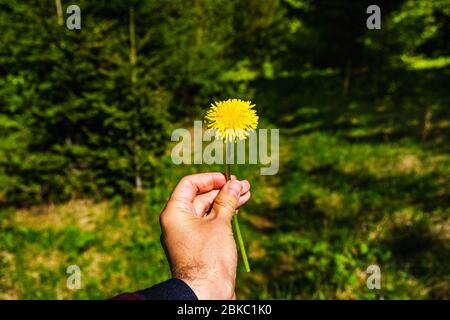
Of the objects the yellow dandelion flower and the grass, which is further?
the grass

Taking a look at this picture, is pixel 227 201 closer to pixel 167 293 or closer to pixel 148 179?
pixel 167 293

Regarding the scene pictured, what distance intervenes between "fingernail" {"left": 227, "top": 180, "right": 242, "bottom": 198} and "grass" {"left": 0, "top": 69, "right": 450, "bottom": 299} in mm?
4038

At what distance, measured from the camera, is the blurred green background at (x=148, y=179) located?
6906mm

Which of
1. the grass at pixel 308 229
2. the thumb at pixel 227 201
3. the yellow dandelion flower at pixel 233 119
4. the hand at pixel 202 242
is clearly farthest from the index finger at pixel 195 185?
the grass at pixel 308 229

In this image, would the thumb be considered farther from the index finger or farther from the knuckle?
the index finger

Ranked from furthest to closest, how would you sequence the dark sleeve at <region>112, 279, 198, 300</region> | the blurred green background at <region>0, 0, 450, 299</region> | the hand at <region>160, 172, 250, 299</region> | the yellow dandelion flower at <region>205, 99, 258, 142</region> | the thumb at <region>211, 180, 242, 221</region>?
1. the blurred green background at <region>0, 0, 450, 299</region>
2. the thumb at <region>211, 180, 242, 221</region>
3. the hand at <region>160, 172, 250, 299</region>
4. the yellow dandelion flower at <region>205, 99, 258, 142</region>
5. the dark sleeve at <region>112, 279, 198, 300</region>

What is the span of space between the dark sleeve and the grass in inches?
169

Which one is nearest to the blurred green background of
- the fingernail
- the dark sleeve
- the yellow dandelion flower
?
the fingernail

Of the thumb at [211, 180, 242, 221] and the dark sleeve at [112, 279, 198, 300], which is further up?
the thumb at [211, 180, 242, 221]

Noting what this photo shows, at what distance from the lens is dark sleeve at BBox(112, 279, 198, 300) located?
73.7 inches

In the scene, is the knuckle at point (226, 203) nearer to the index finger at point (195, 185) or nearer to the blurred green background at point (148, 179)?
the index finger at point (195, 185)

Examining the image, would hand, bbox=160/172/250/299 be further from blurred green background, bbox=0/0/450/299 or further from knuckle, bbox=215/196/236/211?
blurred green background, bbox=0/0/450/299

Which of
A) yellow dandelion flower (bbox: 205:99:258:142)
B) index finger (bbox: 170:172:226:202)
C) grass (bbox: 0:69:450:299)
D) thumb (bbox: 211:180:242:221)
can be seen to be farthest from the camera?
grass (bbox: 0:69:450:299)

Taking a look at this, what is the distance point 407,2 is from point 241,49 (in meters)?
8.47
